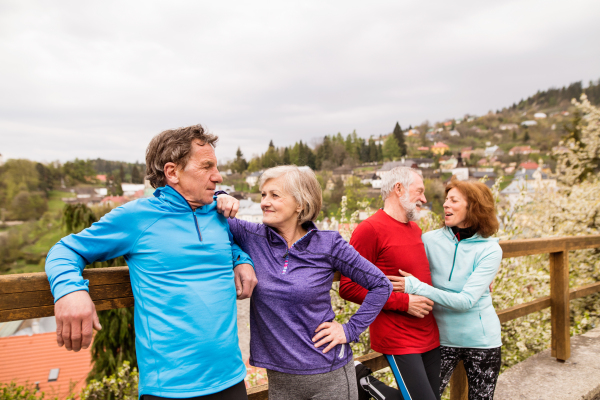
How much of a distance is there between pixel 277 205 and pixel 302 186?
0.15 meters

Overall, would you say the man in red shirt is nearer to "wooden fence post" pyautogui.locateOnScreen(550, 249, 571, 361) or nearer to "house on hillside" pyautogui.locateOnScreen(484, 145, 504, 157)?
"wooden fence post" pyautogui.locateOnScreen(550, 249, 571, 361)

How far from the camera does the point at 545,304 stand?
331cm

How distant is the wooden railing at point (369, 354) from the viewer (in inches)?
46.2

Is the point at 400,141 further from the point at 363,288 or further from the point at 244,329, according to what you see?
the point at 363,288

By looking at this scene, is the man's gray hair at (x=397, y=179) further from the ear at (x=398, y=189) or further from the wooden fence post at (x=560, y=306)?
the wooden fence post at (x=560, y=306)

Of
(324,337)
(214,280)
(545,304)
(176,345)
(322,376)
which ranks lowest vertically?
(545,304)

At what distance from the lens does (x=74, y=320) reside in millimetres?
1085

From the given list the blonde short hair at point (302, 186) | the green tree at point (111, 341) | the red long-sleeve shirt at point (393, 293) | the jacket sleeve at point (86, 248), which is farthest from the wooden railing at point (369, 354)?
the green tree at point (111, 341)

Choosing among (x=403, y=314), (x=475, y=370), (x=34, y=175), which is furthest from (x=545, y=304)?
(x=34, y=175)

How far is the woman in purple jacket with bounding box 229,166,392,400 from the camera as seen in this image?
5.00 ft

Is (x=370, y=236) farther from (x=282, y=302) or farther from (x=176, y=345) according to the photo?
(x=176, y=345)

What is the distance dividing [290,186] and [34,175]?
96211 mm

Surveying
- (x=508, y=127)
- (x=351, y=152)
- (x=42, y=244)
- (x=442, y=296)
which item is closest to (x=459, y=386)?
(x=442, y=296)

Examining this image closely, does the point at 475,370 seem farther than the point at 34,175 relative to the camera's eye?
No
